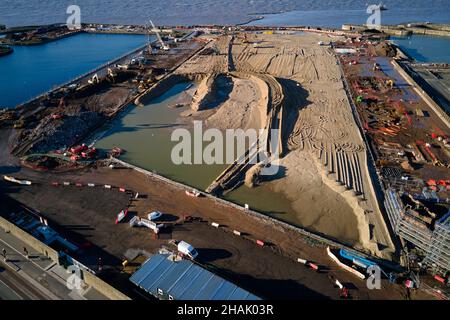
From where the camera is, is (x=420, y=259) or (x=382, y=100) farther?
(x=382, y=100)

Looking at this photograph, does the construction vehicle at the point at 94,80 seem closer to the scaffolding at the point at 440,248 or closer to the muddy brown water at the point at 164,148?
the muddy brown water at the point at 164,148

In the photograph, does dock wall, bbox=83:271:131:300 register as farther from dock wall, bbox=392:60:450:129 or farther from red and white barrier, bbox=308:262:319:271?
dock wall, bbox=392:60:450:129

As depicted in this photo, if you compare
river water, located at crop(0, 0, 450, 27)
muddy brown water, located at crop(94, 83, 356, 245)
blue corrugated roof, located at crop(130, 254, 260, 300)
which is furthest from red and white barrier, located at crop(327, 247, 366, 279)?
river water, located at crop(0, 0, 450, 27)

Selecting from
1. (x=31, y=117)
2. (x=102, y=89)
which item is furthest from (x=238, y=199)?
(x=102, y=89)

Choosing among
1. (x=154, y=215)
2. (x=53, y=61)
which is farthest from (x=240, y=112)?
(x=53, y=61)

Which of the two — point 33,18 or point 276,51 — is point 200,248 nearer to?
point 276,51

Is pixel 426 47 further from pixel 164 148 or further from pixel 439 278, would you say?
pixel 439 278
